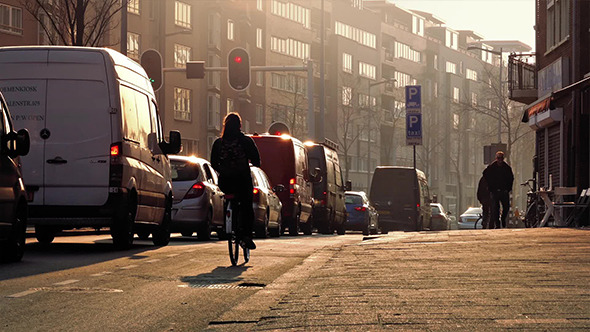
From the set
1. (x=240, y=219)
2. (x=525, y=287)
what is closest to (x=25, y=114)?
(x=240, y=219)

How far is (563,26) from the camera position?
3650 centimetres

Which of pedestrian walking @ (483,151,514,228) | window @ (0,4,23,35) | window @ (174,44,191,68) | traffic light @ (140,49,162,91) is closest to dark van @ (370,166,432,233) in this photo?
traffic light @ (140,49,162,91)

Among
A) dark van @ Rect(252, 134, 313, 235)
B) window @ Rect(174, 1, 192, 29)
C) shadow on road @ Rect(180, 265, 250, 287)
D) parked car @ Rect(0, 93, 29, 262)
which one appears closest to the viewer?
shadow on road @ Rect(180, 265, 250, 287)

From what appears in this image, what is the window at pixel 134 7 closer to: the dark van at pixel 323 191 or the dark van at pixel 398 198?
the dark van at pixel 398 198

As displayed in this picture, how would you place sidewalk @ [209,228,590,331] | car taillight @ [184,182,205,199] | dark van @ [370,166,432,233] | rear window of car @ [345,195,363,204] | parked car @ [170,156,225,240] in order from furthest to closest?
dark van @ [370,166,432,233] < rear window of car @ [345,195,363,204] < car taillight @ [184,182,205,199] < parked car @ [170,156,225,240] < sidewalk @ [209,228,590,331]

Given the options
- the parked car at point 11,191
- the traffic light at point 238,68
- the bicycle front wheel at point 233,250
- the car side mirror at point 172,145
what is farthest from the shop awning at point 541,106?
the parked car at point 11,191

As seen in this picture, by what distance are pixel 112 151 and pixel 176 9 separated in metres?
55.6

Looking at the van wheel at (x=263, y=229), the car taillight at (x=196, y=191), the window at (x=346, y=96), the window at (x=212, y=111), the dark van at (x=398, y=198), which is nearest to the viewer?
the car taillight at (x=196, y=191)

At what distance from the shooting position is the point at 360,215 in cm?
4122

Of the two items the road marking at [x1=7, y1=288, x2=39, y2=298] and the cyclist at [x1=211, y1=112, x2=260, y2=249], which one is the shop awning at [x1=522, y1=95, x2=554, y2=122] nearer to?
the cyclist at [x1=211, y1=112, x2=260, y2=249]

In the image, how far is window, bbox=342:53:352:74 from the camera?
104 meters

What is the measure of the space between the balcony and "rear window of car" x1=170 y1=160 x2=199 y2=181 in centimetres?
2169

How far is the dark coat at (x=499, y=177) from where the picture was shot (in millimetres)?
28141

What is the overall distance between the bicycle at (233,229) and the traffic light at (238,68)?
2240cm
